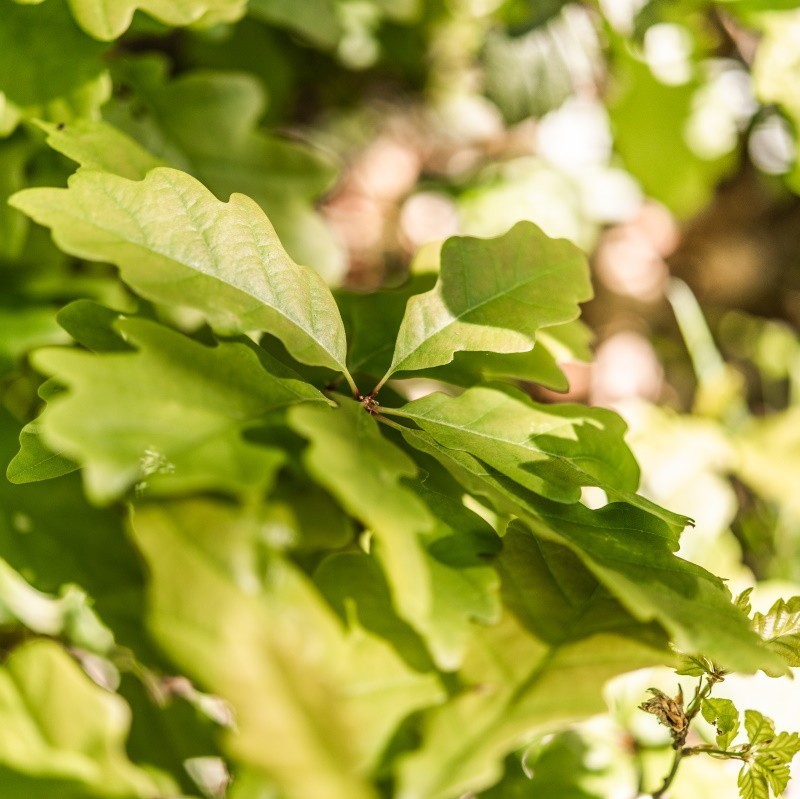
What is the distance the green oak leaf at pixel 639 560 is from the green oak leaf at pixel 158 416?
0.61 feet

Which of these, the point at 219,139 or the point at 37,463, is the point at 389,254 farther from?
the point at 37,463

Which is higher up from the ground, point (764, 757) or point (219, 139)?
point (219, 139)

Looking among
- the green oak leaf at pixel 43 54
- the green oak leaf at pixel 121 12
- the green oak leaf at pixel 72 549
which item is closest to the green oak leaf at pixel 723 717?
the green oak leaf at pixel 72 549

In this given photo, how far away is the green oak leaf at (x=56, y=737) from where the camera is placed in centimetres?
56

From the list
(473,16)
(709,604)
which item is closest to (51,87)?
(709,604)

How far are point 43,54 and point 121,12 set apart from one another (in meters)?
0.18

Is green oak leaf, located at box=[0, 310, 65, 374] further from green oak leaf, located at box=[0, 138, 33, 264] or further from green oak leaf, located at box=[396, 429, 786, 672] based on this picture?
green oak leaf, located at box=[396, 429, 786, 672]

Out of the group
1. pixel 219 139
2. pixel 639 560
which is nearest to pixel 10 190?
pixel 219 139

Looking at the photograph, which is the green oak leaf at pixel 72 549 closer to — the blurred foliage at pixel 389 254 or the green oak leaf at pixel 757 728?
the blurred foliage at pixel 389 254

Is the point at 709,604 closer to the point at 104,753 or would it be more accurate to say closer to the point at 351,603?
the point at 351,603

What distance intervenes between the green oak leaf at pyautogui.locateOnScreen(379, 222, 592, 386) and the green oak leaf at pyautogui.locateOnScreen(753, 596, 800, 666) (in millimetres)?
349

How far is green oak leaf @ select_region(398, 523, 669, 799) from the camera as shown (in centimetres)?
50

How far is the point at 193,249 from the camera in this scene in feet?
2.12

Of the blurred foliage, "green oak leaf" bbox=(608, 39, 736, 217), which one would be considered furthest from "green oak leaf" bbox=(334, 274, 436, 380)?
"green oak leaf" bbox=(608, 39, 736, 217)
